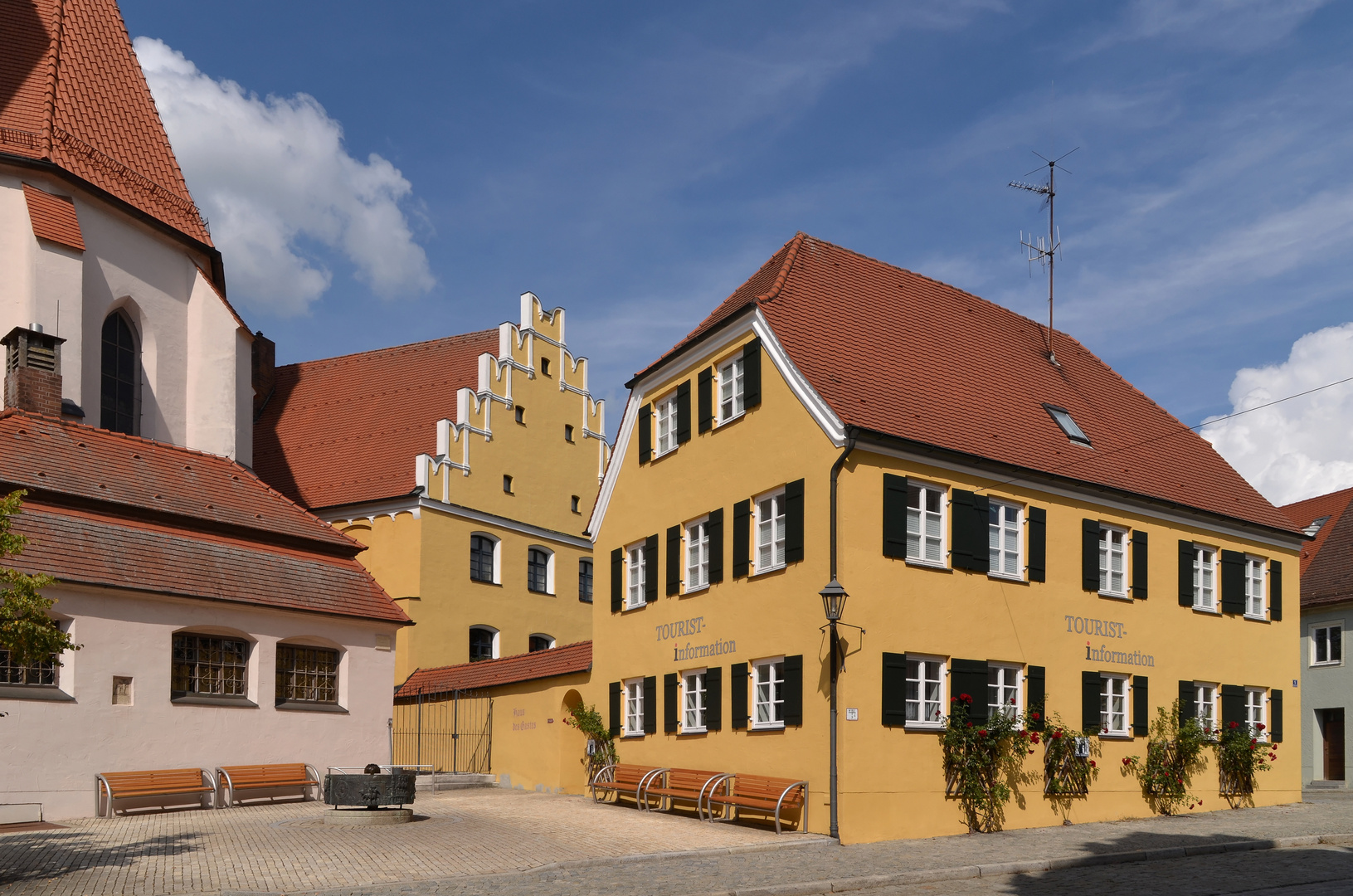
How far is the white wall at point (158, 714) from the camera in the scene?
19.3 meters

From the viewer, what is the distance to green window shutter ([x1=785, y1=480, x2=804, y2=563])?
19609 millimetres

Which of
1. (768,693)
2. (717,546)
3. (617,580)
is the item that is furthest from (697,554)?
(768,693)

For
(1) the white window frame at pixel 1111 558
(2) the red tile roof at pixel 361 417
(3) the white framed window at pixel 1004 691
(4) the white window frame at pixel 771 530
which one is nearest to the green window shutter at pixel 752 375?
(4) the white window frame at pixel 771 530

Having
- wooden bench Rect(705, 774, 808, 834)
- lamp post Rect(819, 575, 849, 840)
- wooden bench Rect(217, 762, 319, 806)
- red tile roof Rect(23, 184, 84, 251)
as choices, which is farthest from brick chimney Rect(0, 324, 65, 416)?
lamp post Rect(819, 575, 849, 840)

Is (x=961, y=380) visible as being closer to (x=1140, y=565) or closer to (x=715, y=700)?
(x=1140, y=565)

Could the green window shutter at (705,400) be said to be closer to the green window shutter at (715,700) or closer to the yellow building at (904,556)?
the yellow building at (904,556)

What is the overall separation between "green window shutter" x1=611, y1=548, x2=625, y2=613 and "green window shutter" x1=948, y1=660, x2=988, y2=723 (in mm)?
7686

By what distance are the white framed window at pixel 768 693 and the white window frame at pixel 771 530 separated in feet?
5.00

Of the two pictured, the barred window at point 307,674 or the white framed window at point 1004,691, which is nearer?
the white framed window at point 1004,691

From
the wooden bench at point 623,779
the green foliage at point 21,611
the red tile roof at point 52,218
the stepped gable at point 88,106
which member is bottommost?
the wooden bench at point 623,779

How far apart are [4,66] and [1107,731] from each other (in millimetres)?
27351

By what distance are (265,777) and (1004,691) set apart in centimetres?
1272

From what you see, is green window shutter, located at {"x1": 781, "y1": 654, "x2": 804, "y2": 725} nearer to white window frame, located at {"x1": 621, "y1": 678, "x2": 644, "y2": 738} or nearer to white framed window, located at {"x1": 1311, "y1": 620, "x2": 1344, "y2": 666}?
white window frame, located at {"x1": 621, "y1": 678, "x2": 644, "y2": 738}

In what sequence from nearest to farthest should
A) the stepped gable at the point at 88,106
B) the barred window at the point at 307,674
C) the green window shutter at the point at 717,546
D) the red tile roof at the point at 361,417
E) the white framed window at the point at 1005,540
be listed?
1. the white framed window at the point at 1005,540
2. the green window shutter at the point at 717,546
3. the barred window at the point at 307,674
4. the stepped gable at the point at 88,106
5. the red tile roof at the point at 361,417
